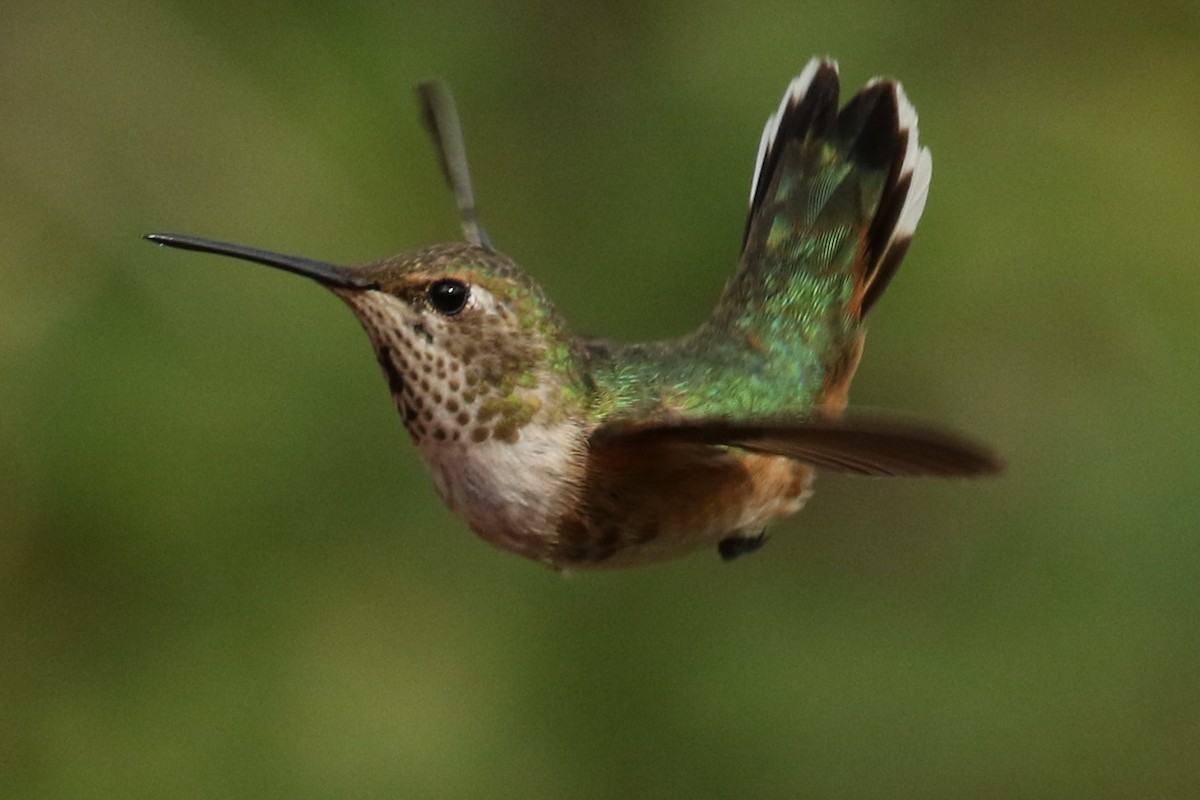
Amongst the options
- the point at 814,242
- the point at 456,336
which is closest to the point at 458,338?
the point at 456,336

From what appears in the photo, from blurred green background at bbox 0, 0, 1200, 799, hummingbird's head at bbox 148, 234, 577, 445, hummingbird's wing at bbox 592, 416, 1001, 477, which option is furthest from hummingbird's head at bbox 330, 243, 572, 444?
blurred green background at bbox 0, 0, 1200, 799

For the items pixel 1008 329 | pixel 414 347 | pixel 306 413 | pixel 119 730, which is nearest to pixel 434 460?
pixel 414 347

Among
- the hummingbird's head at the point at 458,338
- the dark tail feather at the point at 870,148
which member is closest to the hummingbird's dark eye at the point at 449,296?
the hummingbird's head at the point at 458,338

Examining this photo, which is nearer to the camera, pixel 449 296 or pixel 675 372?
pixel 449 296

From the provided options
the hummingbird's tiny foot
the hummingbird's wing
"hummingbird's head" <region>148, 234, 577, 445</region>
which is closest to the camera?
the hummingbird's wing

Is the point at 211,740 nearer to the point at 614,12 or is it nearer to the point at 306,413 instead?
the point at 306,413

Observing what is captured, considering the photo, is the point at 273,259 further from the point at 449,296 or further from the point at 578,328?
the point at 578,328

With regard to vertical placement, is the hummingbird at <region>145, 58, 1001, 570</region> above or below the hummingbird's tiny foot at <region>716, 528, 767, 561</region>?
above

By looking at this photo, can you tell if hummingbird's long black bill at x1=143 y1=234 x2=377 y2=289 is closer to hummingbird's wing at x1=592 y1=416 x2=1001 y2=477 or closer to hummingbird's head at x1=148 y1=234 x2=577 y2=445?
hummingbird's head at x1=148 y1=234 x2=577 y2=445
